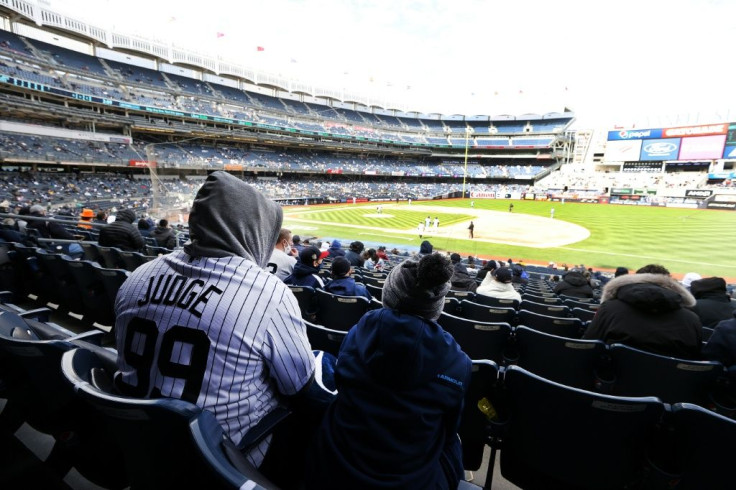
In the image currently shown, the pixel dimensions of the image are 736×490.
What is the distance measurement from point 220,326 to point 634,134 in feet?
274

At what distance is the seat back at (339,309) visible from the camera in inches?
175

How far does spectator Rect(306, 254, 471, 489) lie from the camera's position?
4.85ft

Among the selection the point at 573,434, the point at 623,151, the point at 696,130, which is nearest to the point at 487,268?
the point at 573,434

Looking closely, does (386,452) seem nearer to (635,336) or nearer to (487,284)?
(635,336)

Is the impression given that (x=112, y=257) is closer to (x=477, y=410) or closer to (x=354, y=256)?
(x=354, y=256)

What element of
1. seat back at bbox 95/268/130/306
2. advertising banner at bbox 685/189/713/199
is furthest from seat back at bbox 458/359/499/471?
advertising banner at bbox 685/189/713/199

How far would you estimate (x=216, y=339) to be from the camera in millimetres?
1540

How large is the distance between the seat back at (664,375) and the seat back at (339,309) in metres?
2.71

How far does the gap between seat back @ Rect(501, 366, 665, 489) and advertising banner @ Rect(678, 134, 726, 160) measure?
7860cm

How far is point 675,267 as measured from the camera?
17047 millimetres

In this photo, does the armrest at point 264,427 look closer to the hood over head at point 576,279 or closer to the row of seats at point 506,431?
the row of seats at point 506,431

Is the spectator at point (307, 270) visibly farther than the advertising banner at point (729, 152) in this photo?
No

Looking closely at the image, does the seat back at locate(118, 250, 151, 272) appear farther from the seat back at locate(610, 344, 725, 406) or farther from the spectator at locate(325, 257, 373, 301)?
the seat back at locate(610, 344, 725, 406)

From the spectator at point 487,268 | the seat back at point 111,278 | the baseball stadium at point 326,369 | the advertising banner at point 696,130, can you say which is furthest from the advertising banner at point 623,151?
the seat back at point 111,278
